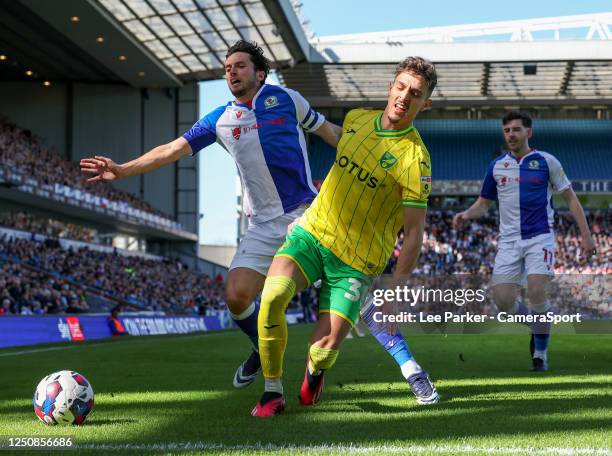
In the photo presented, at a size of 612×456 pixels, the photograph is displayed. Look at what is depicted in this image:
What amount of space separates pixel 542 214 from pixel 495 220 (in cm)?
4612

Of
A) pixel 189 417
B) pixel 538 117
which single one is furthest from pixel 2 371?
pixel 538 117

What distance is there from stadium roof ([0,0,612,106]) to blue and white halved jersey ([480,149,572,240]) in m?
29.1

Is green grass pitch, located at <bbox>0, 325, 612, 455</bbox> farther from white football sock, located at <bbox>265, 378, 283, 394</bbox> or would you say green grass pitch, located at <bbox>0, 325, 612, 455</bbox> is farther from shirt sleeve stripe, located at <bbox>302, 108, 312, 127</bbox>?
shirt sleeve stripe, located at <bbox>302, 108, 312, 127</bbox>

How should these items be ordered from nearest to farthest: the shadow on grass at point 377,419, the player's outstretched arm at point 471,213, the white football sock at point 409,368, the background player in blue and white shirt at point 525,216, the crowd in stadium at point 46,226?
1. the shadow on grass at point 377,419
2. the white football sock at point 409,368
3. the background player in blue and white shirt at point 525,216
4. the player's outstretched arm at point 471,213
5. the crowd in stadium at point 46,226

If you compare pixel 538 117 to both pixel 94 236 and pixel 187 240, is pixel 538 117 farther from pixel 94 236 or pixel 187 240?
pixel 94 236

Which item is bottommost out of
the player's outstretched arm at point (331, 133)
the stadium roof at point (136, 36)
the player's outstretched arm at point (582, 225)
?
the player's outstretched arm at point (582, 225)

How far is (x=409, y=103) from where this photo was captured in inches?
215

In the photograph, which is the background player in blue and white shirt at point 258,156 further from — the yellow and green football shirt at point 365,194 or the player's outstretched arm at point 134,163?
the yellow and green football shirt at point 365,194

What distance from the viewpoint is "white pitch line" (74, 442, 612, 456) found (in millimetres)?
3939

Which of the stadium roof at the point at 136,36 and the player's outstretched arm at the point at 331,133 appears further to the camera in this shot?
the stadium roof at the point at 136,36

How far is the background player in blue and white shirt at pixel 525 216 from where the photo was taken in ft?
30.5

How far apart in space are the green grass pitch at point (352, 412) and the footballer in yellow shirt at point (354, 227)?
0.47m

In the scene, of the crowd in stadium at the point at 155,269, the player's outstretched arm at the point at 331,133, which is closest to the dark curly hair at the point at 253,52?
the player's outstretched arm at the point at 331,133

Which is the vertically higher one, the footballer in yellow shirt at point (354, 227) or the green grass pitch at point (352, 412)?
the footballer in yellow shirt at point (354, 227)
